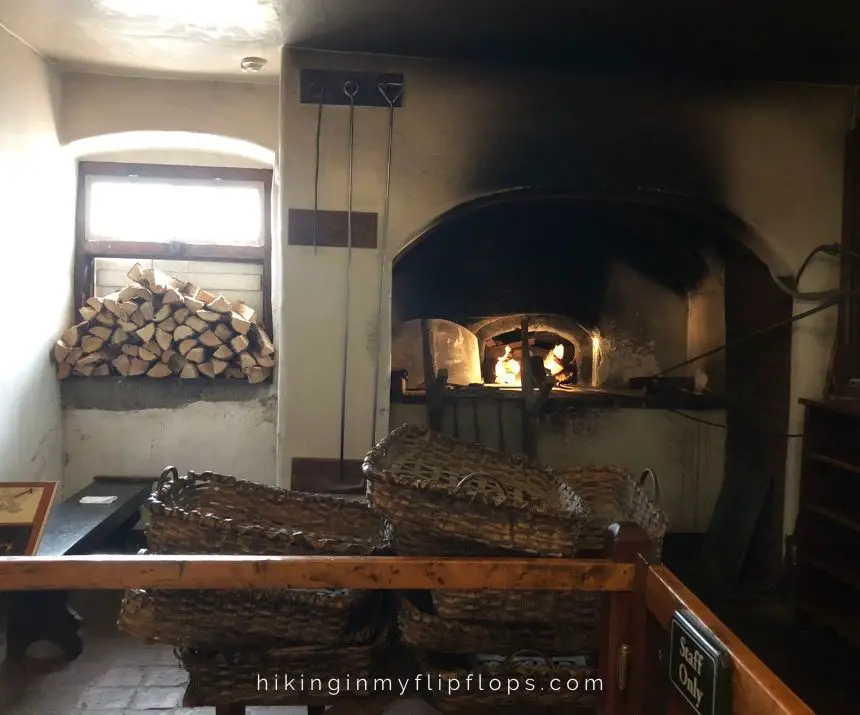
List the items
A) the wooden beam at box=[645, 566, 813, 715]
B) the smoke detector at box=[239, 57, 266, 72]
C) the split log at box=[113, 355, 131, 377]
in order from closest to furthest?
1. the wooden beam at box=[645, 566, 813, 715]
2. the smoke detector at box=[239, 57, 266, 72]
3. the split log at box=[113, 355, 131, 377]

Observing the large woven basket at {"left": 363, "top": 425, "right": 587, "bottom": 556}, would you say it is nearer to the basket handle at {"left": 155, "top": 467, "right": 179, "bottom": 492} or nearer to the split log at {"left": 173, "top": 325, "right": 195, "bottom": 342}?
the basket handle at {"left": 155, "top": 467, "right": 179, "bottom": 492}

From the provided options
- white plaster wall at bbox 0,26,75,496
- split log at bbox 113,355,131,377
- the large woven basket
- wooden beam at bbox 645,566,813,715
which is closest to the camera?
wooden beam at bbox 645,566,813,715

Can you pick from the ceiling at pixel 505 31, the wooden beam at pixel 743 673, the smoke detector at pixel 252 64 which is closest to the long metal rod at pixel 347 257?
the ceiling at pixel 505 31

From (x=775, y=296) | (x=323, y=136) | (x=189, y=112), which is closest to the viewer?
(x=323, y=136)

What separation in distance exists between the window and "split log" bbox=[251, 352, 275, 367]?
22 cm

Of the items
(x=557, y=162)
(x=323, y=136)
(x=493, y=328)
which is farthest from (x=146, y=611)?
(x=493, y=328)

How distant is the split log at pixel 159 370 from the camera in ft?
10.6

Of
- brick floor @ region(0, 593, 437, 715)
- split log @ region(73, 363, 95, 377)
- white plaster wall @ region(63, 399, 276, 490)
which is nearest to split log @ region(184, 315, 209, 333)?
white plaster wall @ region(63, 399, 276, 490)

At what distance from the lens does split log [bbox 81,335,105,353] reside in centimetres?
318

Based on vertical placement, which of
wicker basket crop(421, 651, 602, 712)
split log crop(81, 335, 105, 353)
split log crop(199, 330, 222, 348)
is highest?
split log crop(199, 330, 222, 348)

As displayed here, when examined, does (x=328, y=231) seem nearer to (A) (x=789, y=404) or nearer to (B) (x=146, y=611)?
(B) (x=146, y=611)

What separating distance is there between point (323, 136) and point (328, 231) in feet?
1.05

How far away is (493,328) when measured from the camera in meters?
3.39

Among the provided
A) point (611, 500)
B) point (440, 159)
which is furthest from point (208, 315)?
point (611, 500)
